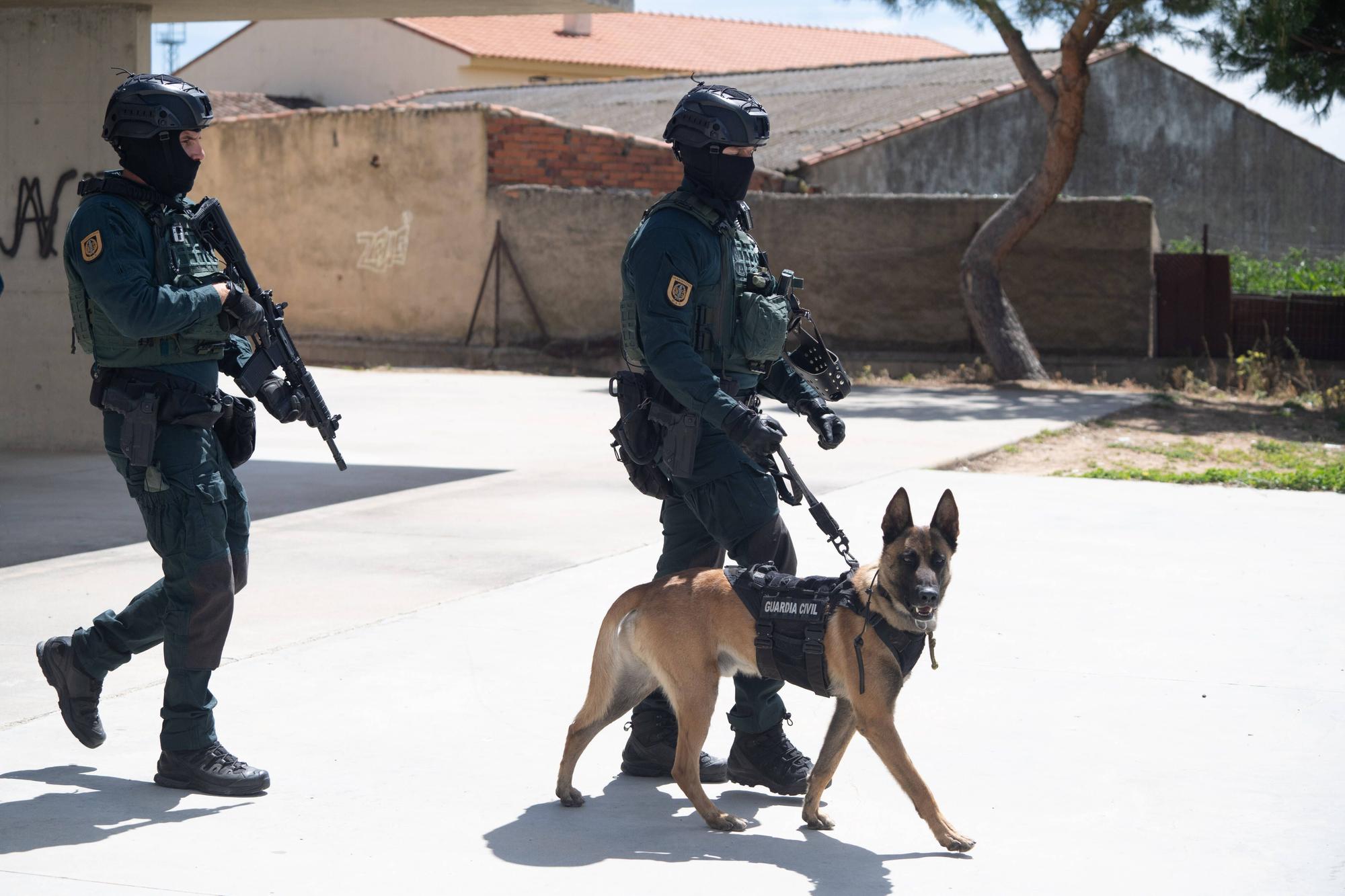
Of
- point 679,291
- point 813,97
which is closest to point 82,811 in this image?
point 679,291

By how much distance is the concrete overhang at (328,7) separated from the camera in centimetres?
1060

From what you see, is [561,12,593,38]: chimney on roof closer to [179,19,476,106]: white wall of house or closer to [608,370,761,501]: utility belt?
[179,19,476,106]: white wall of house

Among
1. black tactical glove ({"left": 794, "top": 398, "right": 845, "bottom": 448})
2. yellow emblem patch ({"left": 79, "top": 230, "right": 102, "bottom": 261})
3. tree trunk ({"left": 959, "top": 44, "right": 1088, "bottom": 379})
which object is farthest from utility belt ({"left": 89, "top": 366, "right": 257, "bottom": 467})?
tree trunk ({"left": 959, "top": 44, "right": 1088, "bottom": 379})

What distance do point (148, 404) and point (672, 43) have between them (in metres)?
45.0

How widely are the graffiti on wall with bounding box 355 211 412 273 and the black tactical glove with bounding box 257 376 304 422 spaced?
1651 cm

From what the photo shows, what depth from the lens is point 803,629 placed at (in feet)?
12.1

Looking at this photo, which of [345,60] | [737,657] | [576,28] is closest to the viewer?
[737,657]

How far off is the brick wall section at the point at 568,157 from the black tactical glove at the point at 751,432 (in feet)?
52.3

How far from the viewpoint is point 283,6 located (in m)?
11.5

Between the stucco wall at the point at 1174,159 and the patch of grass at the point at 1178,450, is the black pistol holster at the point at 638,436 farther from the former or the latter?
the stucco wall at the point at 1174,159

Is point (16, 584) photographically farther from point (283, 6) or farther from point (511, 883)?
point (283, 6)

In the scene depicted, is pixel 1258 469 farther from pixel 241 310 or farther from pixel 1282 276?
pixel 1282 276

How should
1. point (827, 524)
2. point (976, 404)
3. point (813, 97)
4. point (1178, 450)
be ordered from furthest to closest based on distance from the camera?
point (813, 97)
point (976, 404)
point (1178, 450)
point (827, 524)

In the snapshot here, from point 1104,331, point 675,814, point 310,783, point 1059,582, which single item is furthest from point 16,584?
point 1104,331
